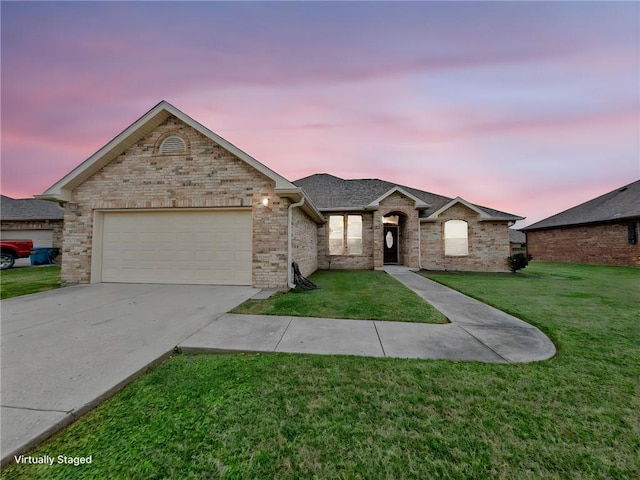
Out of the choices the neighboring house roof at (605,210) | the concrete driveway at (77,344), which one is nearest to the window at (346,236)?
the concrete driveway at (77,344)

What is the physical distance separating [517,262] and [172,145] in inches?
644

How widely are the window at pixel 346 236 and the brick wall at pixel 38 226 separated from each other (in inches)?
702

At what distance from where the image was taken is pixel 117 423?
1.79 meters

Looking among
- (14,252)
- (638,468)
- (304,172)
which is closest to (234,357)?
(638,468)

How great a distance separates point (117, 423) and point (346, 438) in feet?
5.86

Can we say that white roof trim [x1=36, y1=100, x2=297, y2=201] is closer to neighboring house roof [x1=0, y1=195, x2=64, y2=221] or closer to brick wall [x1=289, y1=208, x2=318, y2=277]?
brick wall [x1=289, y1=208, x2=318, y2=277]

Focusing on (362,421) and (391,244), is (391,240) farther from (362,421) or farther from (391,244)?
(362,421)

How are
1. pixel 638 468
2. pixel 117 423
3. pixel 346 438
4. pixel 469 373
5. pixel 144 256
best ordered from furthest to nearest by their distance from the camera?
pixel 144 256 < pixel 469 373 < pixel 117 423 < pixel 346 438 < pixel 638 468

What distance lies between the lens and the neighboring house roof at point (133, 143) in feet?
22.5

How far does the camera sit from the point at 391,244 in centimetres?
1521

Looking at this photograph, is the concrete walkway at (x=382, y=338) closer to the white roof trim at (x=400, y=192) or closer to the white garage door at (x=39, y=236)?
the white roof trim at (x=400, y=192)

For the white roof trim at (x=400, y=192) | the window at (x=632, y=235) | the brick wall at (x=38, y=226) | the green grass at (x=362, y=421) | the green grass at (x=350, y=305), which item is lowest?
the green grass at (x=362, y=421)

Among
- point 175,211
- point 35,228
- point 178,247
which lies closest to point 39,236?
point 35,228

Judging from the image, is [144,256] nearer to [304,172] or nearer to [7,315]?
[7,315]
